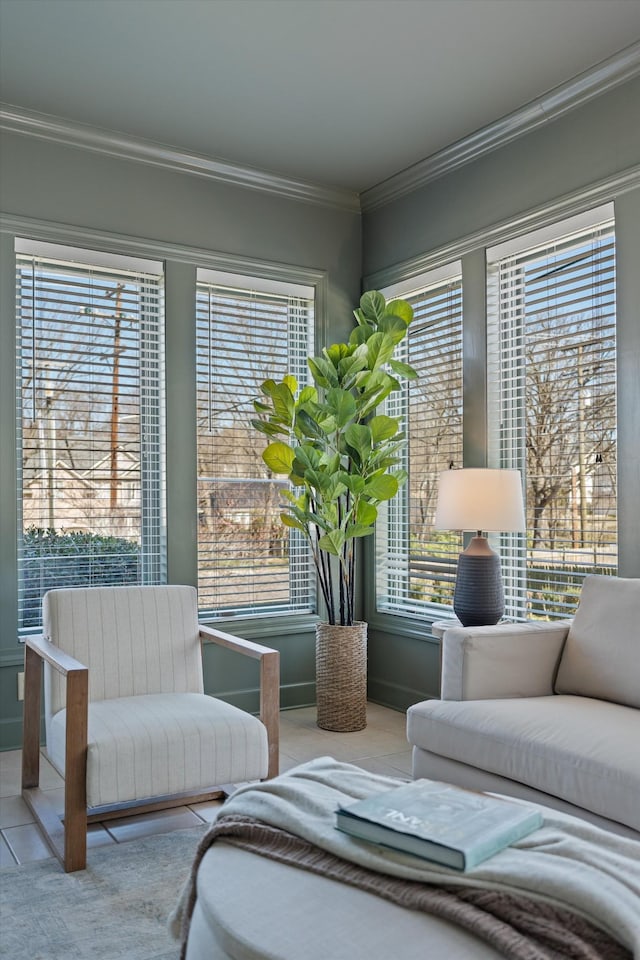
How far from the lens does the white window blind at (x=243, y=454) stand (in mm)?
4293

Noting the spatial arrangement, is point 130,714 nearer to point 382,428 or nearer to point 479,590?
point 479,590

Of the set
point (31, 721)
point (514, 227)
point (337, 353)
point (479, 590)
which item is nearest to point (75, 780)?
point (31, 721)

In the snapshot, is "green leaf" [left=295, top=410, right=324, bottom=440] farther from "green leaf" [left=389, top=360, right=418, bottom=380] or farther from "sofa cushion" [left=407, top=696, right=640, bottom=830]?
"sofa cushion" [left=407, top=696, right=640, bottom=830]

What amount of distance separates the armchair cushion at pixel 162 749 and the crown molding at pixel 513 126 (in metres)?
2.85

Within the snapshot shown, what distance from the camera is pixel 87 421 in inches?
157

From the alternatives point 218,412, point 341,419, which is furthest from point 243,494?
point 341,419

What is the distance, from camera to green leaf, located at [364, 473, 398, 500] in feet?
12.6

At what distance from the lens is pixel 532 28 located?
3.04 m

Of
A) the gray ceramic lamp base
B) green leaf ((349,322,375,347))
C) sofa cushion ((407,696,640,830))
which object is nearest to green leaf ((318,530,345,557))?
the gray ceramic lamp base

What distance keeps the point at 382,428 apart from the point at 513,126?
1.52 metres

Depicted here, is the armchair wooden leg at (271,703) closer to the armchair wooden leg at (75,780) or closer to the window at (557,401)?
the armchair wooden leg at (75,780)

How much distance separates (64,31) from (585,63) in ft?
6.77

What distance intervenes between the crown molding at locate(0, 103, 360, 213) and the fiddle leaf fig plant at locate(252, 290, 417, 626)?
944mm

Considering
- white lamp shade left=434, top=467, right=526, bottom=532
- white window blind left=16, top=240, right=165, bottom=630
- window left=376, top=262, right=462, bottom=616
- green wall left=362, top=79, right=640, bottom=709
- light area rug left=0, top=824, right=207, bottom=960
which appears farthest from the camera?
window left=376, top=262, right=462, bottom=616
